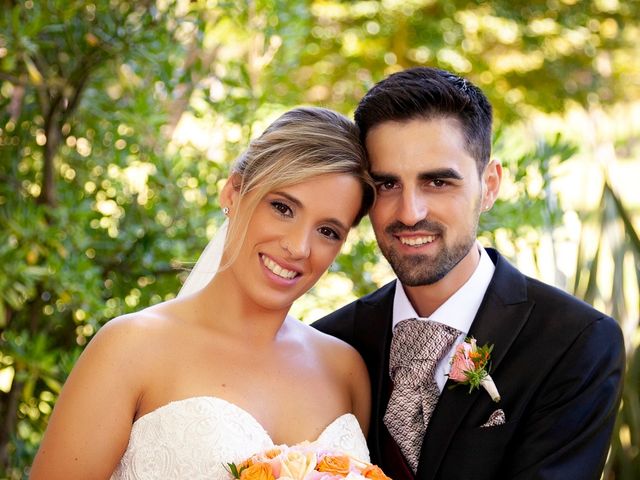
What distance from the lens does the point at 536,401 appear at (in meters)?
2.88

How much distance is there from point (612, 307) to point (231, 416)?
1.45m

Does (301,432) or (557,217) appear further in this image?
(557,217)

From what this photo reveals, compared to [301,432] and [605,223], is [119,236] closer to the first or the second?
[301,432]

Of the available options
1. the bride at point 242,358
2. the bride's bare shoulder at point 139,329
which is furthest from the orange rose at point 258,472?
the bride's bare shoulder at point 139,329

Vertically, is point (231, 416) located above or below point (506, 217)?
below

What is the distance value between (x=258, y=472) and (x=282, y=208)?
0.89 m

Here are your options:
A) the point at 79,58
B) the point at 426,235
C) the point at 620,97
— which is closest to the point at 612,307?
the point at 426,235

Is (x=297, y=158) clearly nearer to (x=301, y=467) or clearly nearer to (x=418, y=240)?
(x=418, y=240)

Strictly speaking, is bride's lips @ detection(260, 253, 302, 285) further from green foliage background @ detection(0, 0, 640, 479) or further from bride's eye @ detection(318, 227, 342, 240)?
green foliage background @ detection(0, 0, 640, 479)

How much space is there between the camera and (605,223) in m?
3.25

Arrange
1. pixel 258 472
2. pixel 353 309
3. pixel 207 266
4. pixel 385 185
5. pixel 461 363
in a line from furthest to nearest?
pixel 353 309 < pixel 207 266 < pixel 385 185 < pixel 461 363 < pixel 258 472

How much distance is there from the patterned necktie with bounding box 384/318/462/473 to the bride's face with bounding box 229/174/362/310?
46 centimetres

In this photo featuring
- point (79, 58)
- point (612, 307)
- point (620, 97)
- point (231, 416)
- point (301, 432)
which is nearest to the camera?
point (231, 416)

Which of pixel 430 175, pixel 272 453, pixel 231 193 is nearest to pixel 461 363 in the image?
pixel 430 175
